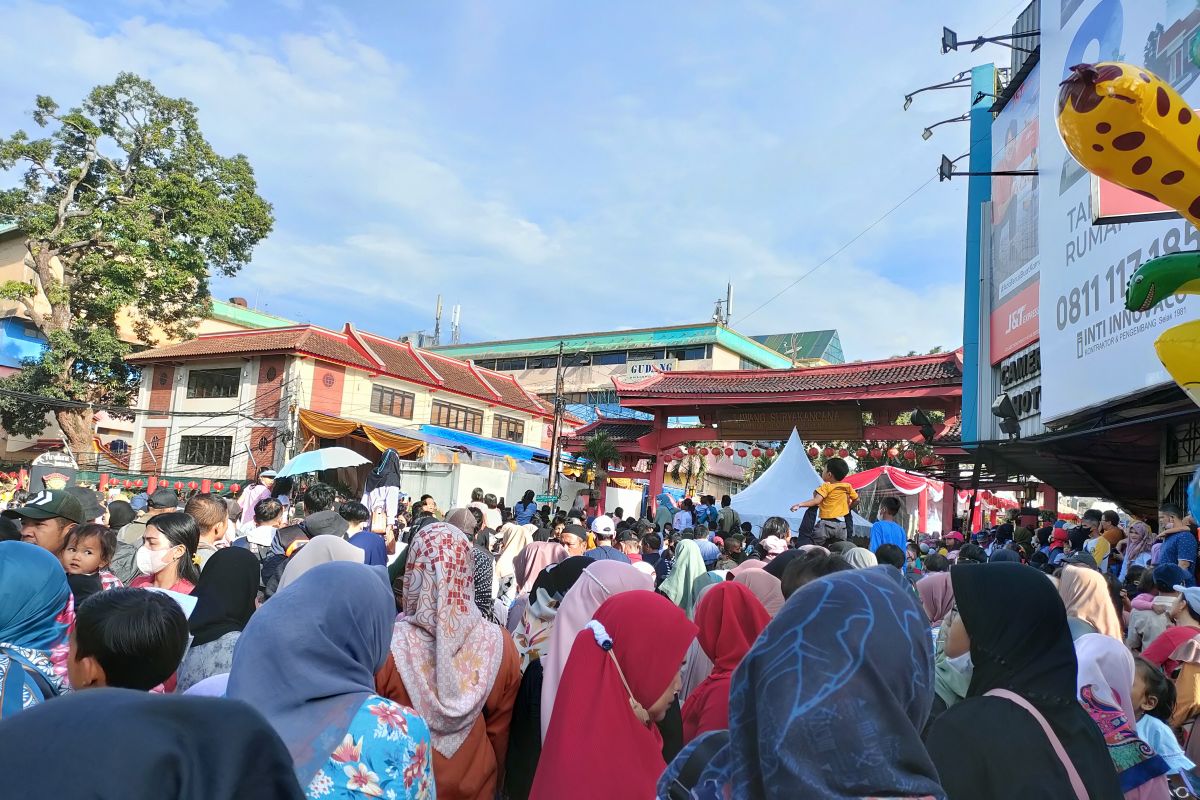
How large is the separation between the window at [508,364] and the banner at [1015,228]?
30538 millimetres

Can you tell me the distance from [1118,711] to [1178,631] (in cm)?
183

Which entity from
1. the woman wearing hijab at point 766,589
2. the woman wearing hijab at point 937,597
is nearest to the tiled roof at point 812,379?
the woman wearing hijab at point 937,597

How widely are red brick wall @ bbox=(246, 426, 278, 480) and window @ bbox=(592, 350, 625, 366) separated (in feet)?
59.7

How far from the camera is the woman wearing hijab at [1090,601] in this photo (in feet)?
10.8

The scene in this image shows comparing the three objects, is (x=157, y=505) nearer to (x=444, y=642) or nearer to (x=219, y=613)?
(x=219, y=613)

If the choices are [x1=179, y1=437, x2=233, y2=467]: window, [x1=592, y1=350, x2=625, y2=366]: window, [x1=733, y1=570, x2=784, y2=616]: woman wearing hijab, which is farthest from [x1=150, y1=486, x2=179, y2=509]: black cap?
[x1=592, y1=350, x2=625, y2=366]: window

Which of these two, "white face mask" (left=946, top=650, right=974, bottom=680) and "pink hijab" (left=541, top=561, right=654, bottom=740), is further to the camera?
"pink hijab" (left=541, top=561, right=654, bottom=740)

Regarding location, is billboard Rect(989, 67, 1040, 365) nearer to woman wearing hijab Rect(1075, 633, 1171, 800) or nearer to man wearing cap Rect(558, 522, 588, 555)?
man wearing cap Rect(558, 522, 588, 555)

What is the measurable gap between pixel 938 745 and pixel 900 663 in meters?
0.59

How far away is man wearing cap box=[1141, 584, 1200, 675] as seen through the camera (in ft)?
13.1

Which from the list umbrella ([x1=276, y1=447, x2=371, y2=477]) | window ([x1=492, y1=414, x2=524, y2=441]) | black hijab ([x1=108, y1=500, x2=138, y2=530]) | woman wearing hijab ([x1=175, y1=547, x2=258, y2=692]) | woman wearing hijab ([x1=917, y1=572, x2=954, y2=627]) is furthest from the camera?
window ([x1=492, y1=414, x2=524, y2=441])

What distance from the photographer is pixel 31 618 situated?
2525 millimetres

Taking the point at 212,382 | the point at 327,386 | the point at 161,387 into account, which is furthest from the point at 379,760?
the point at 161,387

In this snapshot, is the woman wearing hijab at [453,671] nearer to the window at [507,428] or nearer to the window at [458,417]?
the window at [458,417]
